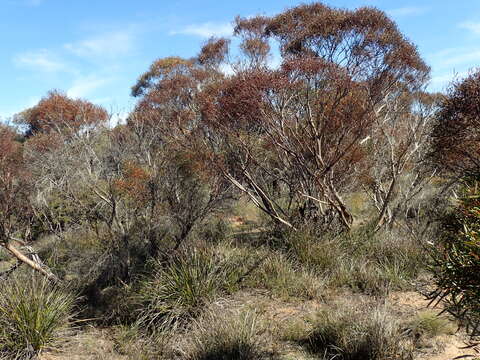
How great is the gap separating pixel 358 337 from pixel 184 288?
115 inches

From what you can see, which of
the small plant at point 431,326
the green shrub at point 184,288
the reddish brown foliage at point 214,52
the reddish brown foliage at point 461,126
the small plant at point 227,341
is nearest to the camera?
the reddish brown foliage at point 461,126

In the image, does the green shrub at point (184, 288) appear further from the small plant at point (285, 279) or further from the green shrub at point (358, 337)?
the green shrub at point (358, 337)

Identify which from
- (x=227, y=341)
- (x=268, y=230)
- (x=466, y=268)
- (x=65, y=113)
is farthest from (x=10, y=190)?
(x=65, y=113)

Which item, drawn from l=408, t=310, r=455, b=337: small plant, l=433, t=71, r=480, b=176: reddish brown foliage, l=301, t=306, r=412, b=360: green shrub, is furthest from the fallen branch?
l=433, t=71, r=480, b=176: reddish brown foliage

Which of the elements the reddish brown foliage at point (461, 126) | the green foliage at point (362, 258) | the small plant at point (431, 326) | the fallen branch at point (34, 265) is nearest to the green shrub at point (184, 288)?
the green foliage at point (362, 258)

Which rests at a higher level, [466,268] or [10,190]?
[10,190]

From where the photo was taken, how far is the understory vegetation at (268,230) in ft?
18.3

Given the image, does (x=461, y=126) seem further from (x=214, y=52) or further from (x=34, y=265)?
(x=214, y=52)

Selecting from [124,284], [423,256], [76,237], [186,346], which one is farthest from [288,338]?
[76,237]

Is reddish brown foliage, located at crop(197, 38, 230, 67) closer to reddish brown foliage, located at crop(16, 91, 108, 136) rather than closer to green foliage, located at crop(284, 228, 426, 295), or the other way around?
reddish brown foliage, located at crop(16, 91, 108, 136)

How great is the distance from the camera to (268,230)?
1084cm

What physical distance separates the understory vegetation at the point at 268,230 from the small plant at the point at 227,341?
0.7 inches

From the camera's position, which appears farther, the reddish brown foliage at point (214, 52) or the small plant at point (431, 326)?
the reddish brown foliage at point (214, 52)

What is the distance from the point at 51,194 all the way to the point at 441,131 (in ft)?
34.1
